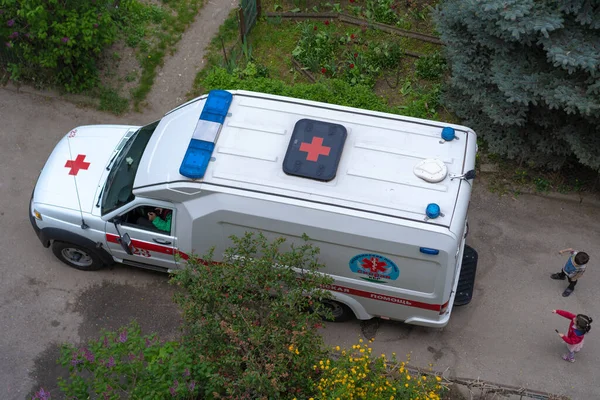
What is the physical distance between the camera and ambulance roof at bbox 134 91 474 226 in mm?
6797

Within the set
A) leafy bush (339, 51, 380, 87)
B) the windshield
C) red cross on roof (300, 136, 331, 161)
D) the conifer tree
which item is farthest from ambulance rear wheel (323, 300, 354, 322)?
leafy bush (339, 51, 380, 87)

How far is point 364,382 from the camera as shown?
20.4ft

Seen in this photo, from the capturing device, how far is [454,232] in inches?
259

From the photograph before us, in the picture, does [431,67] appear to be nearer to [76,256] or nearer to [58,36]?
[58,36]

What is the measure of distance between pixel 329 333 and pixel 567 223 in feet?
13.3

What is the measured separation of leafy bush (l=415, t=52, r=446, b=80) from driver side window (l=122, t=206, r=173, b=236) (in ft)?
17.5

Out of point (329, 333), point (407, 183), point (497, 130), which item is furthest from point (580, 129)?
point (329, 333)

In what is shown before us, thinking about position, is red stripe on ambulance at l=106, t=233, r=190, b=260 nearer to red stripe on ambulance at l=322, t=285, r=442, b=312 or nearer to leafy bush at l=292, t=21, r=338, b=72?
red stripe on ambulance at l=322, t=285, r=442, b=312

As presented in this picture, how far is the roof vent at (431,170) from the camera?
6.83 metres

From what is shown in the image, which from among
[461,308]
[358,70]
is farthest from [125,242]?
[358,70]

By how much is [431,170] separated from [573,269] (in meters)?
2.75

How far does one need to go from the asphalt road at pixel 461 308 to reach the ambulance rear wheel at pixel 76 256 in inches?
5.7

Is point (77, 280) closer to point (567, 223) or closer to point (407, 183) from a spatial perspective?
point (407, 183)

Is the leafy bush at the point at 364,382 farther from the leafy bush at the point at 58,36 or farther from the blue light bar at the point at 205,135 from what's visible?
the leafy bush at the point at 58,36
